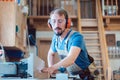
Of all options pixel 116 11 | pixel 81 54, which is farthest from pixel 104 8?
pixel 81 54

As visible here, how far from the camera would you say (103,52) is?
679 centimetres

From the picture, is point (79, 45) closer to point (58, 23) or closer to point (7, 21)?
point (58, 23)

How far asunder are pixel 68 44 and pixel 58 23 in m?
0.18

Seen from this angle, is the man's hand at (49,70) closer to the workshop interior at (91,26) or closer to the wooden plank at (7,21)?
the wooden plank at (7,21)

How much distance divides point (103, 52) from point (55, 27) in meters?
4.99

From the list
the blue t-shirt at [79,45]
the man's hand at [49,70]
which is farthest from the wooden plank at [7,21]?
the man's hand at [49,70]

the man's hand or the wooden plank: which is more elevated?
the wooden plank

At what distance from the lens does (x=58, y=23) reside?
1.94m

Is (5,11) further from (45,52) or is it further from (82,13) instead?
(82,13)

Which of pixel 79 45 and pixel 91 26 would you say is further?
pixel 91 26

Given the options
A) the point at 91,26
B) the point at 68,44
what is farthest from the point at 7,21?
the point at 91,26

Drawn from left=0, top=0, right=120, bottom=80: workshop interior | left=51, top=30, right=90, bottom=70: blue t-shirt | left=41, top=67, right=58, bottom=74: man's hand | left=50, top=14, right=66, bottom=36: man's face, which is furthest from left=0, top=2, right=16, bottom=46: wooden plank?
left=41, top=67, right=58, bottom=74: man's hand

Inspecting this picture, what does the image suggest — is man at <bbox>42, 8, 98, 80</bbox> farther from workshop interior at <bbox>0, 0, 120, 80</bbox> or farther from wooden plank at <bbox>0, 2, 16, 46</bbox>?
workshop interior at <bbox>0, 0, 120, 80</bbox>

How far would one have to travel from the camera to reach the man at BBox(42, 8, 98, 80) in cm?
192
